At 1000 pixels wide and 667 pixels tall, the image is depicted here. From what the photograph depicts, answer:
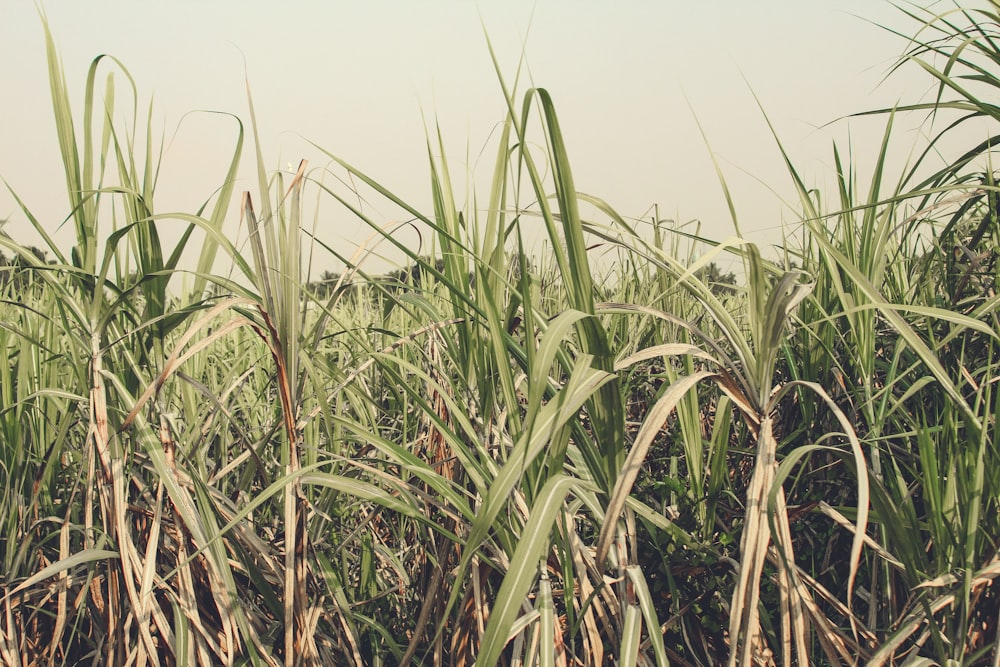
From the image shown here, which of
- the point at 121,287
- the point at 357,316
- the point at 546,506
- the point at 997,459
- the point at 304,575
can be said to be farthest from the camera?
the point at 357,316

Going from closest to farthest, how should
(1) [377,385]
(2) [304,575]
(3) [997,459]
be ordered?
1. (3) [997,459]
2. (2) [304,575]
3. (1) [377,385]

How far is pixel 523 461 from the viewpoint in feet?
2.84

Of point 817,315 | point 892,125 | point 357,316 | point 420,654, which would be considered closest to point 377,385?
point 357,316

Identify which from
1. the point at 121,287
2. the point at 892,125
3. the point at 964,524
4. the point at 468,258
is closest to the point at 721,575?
the point at 964,524

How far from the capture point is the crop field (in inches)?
40.6

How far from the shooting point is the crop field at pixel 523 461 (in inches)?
40.6

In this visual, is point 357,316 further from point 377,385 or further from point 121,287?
point 121,287

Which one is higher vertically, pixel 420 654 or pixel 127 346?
pixel 127 346

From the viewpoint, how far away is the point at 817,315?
1644 millimetres

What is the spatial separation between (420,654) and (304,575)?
20.8 inches

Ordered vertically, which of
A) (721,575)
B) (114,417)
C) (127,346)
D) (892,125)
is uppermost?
(892,125)

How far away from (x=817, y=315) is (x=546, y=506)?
97cm

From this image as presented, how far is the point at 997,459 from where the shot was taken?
1.09 meters

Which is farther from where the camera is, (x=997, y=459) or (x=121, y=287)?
(x=121, y=287)
